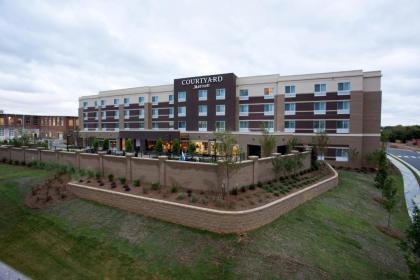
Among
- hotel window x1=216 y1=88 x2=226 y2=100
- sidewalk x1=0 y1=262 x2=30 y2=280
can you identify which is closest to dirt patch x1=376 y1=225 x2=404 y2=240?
sidewalk x1=0 y1=262 x2=30 y2=280

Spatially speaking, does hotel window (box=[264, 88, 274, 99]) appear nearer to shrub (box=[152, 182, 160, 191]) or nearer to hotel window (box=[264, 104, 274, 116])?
hotel window (box=[264, 104, 274, 116])

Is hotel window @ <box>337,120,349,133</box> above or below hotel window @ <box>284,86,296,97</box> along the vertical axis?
below

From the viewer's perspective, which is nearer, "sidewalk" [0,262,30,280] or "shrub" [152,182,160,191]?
"sidewalk" [0,262,30,280]

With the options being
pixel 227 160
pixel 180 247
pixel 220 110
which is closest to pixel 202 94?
pixel 220 110

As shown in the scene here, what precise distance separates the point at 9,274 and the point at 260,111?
38542 mm

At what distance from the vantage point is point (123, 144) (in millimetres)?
55625

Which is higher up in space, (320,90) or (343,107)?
(320,90)

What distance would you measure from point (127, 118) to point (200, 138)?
74.3 feet

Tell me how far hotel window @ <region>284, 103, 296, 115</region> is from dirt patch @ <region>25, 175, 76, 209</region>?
3369cm

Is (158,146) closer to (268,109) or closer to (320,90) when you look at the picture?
(268,109)

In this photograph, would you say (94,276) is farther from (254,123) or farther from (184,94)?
(184,94)

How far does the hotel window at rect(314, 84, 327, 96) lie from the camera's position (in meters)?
38.4

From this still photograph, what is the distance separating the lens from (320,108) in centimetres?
3884

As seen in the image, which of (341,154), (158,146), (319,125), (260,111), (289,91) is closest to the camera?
(341,154)
